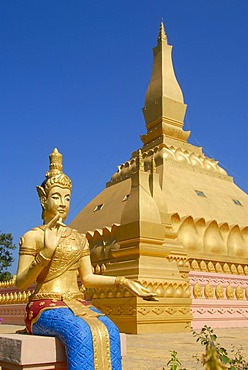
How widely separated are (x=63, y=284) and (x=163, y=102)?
16.5 meters

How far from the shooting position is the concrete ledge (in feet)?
10.9

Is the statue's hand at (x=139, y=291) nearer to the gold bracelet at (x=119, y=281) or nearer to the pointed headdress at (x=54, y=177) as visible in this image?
the gold bracelet at (x=119, y=281)

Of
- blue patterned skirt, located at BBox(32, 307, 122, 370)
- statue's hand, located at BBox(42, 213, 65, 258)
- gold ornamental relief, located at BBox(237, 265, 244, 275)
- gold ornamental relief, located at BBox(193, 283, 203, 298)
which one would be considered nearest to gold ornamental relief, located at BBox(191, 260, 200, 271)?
gold ornamental relief, located at BBox(193, 283, 203, 298)

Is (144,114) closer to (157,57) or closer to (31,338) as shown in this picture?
(157,57)

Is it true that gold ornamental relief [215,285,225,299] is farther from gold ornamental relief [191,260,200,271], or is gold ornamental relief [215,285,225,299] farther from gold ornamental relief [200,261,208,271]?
gold ornamental relief [200,261,208,271]

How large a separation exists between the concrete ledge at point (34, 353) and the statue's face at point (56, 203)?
3.84 ft

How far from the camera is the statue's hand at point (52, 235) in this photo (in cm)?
388

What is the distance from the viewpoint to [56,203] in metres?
4.18

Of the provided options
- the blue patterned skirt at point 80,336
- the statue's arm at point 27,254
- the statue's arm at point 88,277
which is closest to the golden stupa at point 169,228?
the statue's arm at point 88,277

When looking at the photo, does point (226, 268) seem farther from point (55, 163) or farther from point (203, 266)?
point (55, 163)

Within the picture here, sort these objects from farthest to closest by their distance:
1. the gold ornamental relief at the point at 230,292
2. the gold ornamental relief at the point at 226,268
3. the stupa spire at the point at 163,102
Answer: the stupa spire at the point at 163,102, the gold ornamental relief at the point at 226,268, the gold ornamental relief at the point at 230,292

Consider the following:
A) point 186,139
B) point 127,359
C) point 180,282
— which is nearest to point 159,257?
point 180,282

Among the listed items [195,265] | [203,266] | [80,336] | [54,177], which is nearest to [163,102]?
[203,266]

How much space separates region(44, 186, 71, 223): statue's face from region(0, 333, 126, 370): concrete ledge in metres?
1.17
